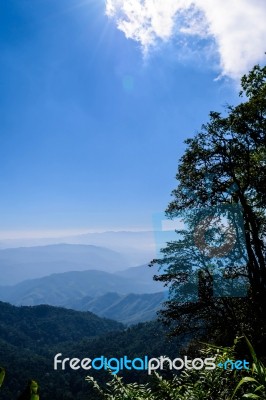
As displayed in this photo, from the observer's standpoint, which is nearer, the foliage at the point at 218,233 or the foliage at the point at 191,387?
the foliage at the point at 191,387

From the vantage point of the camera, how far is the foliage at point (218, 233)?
20484mm

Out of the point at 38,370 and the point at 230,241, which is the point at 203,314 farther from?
the point at 38,370

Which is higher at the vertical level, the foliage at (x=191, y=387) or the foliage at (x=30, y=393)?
the foliage at (x=30, y=393)

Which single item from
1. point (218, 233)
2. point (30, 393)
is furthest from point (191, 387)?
point (218, 233)

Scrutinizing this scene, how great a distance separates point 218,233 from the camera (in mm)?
22703

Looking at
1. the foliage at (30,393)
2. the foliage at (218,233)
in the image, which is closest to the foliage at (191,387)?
the foliage at (30,393)

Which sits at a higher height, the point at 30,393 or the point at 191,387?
the point at 30,393

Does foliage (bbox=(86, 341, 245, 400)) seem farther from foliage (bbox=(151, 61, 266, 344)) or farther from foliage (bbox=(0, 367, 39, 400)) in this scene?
foliage (bbox=(151, 61, 266, 344))

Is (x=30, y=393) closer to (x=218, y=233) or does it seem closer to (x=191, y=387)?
(x=191, y=387)

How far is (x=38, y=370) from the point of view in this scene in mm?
151625

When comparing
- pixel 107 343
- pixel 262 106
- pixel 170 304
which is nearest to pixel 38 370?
pixel 107 343

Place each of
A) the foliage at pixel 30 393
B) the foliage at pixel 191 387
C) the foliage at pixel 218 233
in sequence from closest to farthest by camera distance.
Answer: the foliage at pixel 30 393
the foliage at pixel 191 387
the foliage at pixel 218 233

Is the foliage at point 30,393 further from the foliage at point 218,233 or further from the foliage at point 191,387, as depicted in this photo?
the foliage at point 218,233

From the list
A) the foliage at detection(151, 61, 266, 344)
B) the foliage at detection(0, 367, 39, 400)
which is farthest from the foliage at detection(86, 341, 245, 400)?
the foliage at detection(151, 61, 266, 344)
